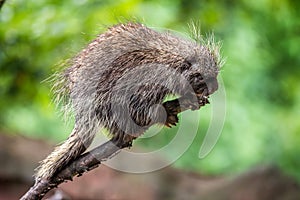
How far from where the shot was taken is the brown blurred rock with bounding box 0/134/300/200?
268cm

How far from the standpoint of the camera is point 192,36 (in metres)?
0.71

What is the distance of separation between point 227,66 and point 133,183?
0.70 m

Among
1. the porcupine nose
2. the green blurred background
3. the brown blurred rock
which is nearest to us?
the porcupine nose

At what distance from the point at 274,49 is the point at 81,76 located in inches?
109

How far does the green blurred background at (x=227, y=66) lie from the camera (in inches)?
84.9

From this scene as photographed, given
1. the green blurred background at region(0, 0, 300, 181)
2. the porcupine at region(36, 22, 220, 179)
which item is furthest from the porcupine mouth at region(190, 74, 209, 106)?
the green blurred background at region(0, 0, 300, 181)

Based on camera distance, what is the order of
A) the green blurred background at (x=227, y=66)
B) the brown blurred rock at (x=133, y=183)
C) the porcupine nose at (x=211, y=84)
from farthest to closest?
the brown blurred rock at (x=133, y=183)
the green blurred background at (x=227, y=66)
the porcupine nose at (x=211, y=84)

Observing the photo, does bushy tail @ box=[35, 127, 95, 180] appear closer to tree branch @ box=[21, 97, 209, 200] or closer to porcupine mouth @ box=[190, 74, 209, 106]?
tree branch @ box=[21, 97, 209, 200]

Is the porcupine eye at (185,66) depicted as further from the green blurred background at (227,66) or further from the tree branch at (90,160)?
the green blurred background at (227,66)

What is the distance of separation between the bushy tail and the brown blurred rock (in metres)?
2.04

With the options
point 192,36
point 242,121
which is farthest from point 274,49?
point 192,36

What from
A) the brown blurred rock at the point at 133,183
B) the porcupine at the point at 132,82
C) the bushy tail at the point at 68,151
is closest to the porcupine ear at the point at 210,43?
the porcupine at the point at 132,82

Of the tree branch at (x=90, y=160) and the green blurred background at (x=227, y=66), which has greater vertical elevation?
the green blurred background at (x=227, y=66)

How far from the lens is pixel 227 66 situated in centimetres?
252
